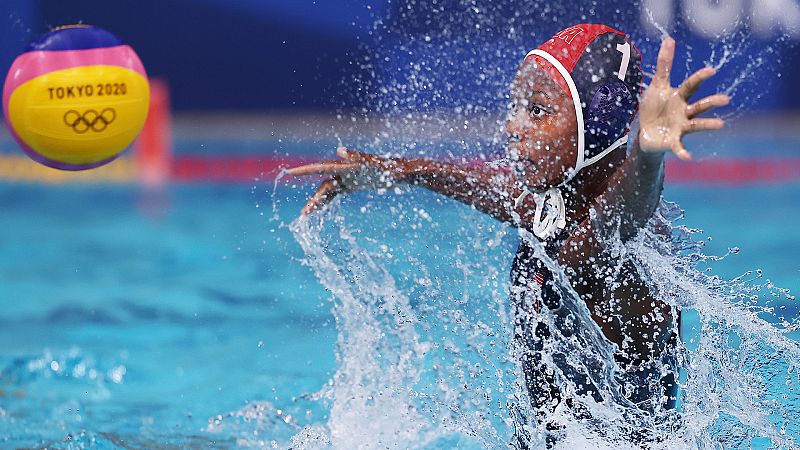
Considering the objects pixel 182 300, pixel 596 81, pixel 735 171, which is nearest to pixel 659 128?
pixel 596 81

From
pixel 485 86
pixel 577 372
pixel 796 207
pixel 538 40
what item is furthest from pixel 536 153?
pixel 796 207

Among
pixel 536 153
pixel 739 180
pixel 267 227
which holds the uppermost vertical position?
pixel 739 180

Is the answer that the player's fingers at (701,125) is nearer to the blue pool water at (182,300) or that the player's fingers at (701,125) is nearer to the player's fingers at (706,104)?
the player's fingers at (706,104)

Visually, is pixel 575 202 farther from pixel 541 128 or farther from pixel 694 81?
pixel 694 81

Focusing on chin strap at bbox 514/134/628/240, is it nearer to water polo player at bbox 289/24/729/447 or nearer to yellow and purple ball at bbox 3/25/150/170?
water polo player at bbox 289/24/729/447

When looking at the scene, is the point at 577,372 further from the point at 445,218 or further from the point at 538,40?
the point at 538,40

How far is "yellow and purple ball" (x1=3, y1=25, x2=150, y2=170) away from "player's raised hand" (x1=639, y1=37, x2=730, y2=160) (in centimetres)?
143

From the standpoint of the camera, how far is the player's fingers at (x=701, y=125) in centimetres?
148

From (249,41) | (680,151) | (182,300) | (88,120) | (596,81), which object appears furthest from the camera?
(249,41)

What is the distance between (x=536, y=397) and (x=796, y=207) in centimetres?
426

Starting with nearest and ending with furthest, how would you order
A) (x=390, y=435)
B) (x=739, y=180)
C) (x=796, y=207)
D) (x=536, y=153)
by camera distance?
(x=536, y=153) → (x=390, y=435) → (x=796, y=207) → (x=739, y=180)

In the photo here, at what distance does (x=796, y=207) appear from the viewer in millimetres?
5895

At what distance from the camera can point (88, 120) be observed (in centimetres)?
249

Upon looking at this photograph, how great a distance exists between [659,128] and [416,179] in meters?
0.71
